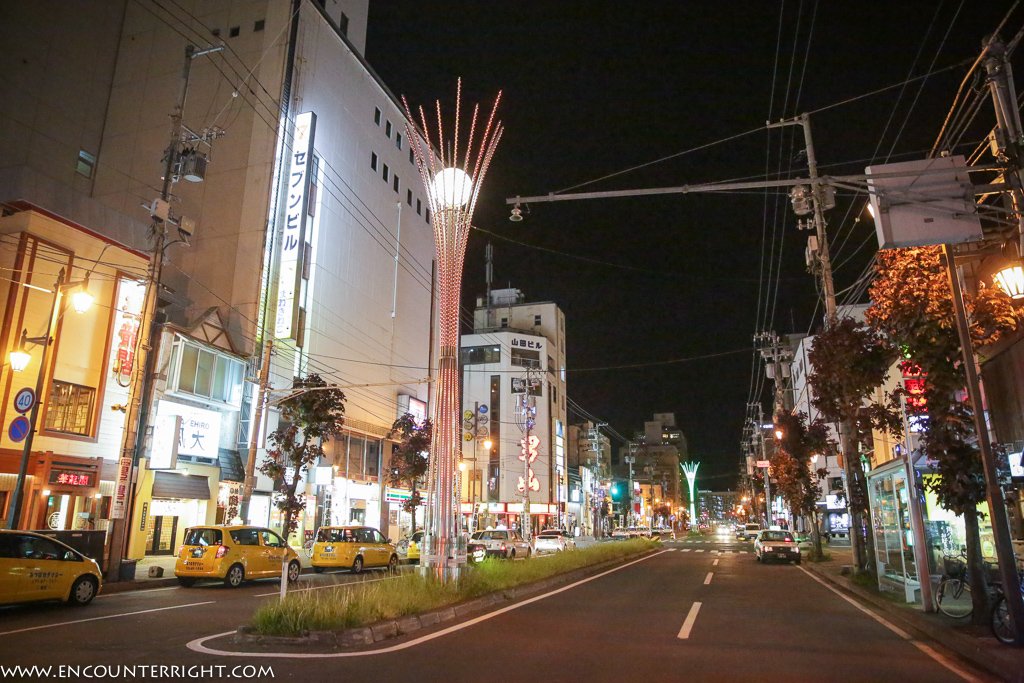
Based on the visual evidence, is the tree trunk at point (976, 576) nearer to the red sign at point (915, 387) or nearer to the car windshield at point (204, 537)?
the red sign at point (915, 387)

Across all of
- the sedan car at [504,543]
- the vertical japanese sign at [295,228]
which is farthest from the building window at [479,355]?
the sedan car at [504,543]

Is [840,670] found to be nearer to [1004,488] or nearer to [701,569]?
[1004,488]

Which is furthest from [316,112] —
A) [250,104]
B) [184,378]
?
[184,378]

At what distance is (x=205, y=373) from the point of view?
30.3m

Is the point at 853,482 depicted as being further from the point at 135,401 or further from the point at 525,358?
the point at 525,358

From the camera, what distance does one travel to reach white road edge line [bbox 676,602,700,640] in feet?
33.3

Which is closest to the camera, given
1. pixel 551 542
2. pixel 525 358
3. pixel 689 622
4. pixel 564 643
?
pixel 564 643

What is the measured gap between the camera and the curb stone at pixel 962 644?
7.66 meters

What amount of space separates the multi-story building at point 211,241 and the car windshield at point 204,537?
7.91ft

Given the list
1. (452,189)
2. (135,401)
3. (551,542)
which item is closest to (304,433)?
(135,401)

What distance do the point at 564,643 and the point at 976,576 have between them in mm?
6826

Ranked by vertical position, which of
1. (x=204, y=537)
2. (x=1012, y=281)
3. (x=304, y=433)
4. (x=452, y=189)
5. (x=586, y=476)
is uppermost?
(x=452, y=189)

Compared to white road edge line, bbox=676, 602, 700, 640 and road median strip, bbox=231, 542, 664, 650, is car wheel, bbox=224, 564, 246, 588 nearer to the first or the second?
road median strip, bbox=231, 542, 664, 650

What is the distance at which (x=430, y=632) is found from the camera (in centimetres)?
1006
